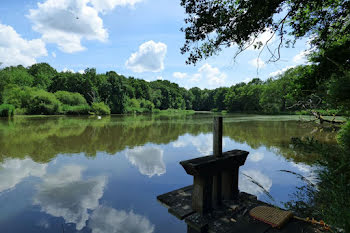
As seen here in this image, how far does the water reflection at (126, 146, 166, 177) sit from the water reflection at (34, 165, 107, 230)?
140 centimetres

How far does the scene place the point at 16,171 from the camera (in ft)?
20.8

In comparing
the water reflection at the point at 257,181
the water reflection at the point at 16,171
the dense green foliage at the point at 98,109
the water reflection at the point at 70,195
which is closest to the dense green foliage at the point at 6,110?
the dense green foliage at the point at 98,109

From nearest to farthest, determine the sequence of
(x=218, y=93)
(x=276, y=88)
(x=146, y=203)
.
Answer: (x=146, y=203)
(x=276, y=88)
(x=218, y=93)

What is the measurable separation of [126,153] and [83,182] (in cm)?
339

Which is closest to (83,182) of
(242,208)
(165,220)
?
(165,220)

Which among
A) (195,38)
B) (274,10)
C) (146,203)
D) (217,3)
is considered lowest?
(146,203)

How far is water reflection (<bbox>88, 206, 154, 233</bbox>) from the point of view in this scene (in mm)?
3467

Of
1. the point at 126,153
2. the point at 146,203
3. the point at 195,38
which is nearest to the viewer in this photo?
the point at 146,203

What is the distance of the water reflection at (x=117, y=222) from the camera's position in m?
3.47

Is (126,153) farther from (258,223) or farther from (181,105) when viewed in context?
(181,105)

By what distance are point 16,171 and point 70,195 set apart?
9.63 feet

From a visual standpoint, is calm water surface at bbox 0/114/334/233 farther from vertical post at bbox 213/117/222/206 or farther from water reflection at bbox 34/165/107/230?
vertical post at bbox 213/117/222/206

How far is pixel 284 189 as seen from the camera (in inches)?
203

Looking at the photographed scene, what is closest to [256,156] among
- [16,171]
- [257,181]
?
[257,181]
